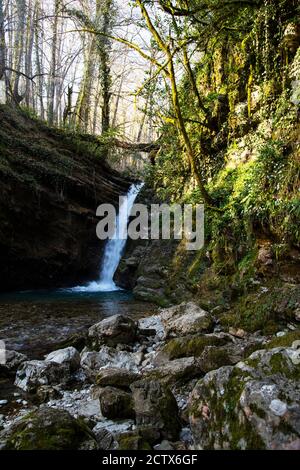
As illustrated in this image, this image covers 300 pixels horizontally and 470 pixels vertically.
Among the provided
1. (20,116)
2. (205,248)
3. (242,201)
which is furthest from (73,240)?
(242,201)

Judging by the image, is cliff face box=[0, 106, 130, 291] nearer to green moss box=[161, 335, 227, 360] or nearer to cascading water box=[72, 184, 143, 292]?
cascading water box=[72, 184, 143, 292]

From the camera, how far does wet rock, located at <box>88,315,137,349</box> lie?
5.31m

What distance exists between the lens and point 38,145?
1126 centimetres

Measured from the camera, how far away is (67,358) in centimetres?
442

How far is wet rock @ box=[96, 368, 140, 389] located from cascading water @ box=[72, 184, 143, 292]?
25.0 ft

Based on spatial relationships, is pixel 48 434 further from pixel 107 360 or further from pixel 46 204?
pixel 46 204

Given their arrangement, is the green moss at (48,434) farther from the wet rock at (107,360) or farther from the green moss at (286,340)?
the green moss at (286,340)

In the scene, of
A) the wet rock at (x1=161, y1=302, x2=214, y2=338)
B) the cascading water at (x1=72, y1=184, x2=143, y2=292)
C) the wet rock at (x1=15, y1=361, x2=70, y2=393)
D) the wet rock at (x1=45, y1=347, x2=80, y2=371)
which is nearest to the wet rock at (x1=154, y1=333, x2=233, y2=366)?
the wet rock at (x1=161, y1=302, x2=214, y2=338)

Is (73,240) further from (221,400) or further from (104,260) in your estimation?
(221,400)

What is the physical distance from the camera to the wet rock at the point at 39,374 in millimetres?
4033

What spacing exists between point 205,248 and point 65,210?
5482mm

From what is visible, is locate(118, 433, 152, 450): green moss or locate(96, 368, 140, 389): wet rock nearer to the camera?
locate(118, 433, 152, 450): green moss

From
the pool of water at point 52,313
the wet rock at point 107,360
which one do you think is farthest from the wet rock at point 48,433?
the pool of water at point 52,313
